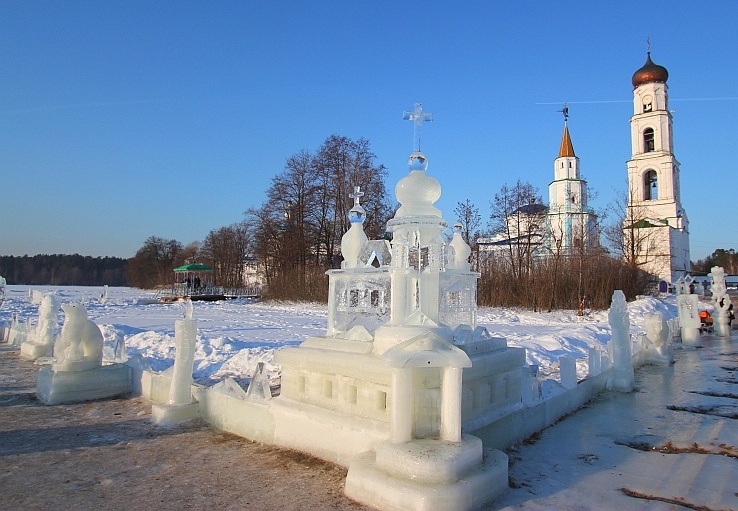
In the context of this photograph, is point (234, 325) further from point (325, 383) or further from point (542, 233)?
point (542, 233)

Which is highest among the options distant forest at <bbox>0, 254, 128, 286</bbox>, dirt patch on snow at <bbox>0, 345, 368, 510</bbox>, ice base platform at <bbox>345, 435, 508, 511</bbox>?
distant forest at <bbox>0, 254, 128, 286</bbox>

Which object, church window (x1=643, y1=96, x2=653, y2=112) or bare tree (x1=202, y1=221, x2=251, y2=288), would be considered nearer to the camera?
church window (x1=643, y1=96, x2=653, y2=112)

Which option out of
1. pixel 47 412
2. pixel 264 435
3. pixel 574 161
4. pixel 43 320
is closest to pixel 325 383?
pixel 264 435

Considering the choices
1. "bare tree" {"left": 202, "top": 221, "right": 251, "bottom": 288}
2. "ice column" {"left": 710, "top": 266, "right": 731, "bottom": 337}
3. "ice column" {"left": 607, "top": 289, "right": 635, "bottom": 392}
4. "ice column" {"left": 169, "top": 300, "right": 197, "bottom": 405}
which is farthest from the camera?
"bare tree" {"left": 202, "top": 221, "right": 251, "bottom": 288}

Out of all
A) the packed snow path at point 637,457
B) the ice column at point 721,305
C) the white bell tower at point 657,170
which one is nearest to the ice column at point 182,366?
the packed snow path at point 637,457

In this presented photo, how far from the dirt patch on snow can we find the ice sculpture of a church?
365 mm

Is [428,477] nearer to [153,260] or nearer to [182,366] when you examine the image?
[182,366]

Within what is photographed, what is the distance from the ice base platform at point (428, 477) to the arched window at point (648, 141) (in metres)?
59.6

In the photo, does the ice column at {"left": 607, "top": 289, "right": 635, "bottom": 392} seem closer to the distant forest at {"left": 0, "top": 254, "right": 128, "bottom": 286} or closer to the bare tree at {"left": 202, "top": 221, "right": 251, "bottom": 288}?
the bare tree at {"left": 202, "top": 221, "right": 251, "bottom": 288}

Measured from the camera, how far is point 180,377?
607 centimetres

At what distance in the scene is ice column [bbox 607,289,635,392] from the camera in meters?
7.96

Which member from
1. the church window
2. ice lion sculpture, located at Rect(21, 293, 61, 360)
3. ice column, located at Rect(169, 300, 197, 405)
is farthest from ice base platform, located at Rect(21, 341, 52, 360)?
the church window

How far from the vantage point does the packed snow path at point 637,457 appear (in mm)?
3689

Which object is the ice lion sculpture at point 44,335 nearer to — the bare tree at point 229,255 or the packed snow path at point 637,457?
the packed snow path at point 637,457
